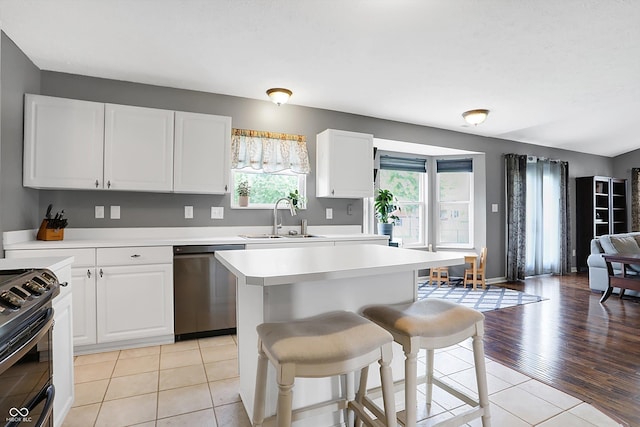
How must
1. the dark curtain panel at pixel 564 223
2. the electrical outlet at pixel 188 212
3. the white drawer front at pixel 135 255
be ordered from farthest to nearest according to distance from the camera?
the dark curtain panel at pixel 564 223 → the electrical outlet at pixel 188 212 → the white drawer front at pixel 135 255

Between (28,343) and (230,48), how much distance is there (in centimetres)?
236

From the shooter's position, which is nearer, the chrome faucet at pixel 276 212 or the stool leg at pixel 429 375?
the stool leg at pixel 429 375

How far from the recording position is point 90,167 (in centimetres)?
290

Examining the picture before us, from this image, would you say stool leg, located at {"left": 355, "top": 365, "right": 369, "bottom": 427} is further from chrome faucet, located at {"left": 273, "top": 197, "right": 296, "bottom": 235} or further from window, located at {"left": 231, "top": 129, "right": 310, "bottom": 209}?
window, located at {"left": 231, "top": 129, "right": 310, "bottom": 209}

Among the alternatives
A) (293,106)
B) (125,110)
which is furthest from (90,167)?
(293,106)

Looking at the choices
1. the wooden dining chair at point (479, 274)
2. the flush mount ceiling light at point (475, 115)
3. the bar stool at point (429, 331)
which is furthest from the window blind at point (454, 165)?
the bar stool at point (429, 331)

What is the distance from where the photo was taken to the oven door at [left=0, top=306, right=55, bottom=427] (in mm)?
979

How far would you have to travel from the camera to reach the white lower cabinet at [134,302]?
2713 mm

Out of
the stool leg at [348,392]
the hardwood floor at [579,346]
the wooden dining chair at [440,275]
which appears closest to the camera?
the stool leg at [348,392]

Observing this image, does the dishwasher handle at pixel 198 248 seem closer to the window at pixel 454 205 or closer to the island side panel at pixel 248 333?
the island side panel at pixel 248 333

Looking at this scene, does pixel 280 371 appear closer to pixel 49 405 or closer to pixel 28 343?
pixel 28 343

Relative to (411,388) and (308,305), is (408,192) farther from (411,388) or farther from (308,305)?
(411,388)

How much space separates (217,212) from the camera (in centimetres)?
361

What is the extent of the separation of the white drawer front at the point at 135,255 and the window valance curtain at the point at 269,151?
1183 mm
